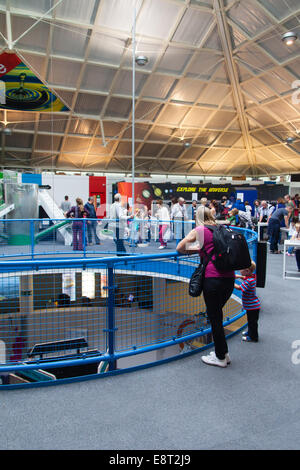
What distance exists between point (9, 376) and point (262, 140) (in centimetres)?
2660

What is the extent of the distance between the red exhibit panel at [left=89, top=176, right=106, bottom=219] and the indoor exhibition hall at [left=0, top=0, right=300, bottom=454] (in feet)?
1.53

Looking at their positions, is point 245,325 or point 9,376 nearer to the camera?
point 9,376

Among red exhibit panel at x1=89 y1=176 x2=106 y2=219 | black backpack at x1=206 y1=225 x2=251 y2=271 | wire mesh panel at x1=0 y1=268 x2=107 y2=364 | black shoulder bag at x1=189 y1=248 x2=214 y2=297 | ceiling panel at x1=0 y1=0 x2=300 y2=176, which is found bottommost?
wire mesh panel at x1=0 y1=268 x2=107 y2=364

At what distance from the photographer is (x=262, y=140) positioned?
85.9ft

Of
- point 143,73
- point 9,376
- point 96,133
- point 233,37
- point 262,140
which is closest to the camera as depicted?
point 9,376

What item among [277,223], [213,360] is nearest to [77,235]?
[277,223]

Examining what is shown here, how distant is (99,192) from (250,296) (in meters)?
15.4

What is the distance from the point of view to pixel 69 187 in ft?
58.0

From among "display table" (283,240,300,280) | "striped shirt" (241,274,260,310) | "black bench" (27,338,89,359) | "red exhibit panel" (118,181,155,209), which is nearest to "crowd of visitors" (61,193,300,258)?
"display table" (283,240,300,280)

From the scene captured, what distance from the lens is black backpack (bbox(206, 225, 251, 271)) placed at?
3.08 m

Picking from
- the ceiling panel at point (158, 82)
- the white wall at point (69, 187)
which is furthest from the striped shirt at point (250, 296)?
the white wall at point (69, 187)

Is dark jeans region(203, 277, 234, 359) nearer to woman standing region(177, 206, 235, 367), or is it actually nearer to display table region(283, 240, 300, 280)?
woman standing region(177, 206, 235, 367)

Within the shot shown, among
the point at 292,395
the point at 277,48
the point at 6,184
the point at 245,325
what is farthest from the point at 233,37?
the point at 292,395

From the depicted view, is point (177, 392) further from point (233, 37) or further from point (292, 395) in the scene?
point (233, 37)
